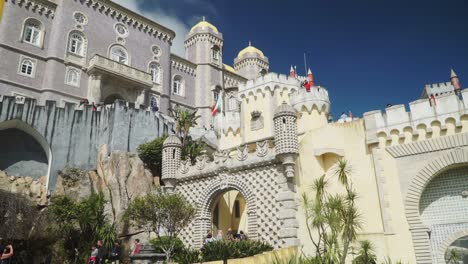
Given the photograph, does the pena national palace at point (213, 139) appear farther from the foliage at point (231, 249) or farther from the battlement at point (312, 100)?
the foliage at point (231, 249)

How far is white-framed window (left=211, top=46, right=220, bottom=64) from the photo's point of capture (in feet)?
148

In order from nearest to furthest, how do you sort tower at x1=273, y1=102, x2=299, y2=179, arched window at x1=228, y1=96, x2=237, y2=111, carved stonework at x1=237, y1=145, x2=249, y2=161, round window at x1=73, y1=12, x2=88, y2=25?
tower at x1=273, y1=102, x2=299, y2=179, carved stonework at x1=237, y1=145, x2=249, y2=161, round window at x1=73, y1=12, x2=88, y2=25, arched window at x1=228, y1=96, x2=237, y2=111

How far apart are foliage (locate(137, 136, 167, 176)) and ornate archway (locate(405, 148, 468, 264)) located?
49.9 feet

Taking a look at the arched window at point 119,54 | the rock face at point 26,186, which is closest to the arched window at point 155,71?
the arched window at point 119,54

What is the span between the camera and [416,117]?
1738cm

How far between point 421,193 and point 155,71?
29.0 metres

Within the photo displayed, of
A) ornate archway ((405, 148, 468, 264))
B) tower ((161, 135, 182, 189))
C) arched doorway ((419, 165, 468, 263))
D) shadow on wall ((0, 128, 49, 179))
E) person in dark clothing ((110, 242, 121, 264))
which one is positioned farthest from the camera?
shadow on wall ((0, 128, 49, 179))

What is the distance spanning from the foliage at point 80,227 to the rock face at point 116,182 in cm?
208

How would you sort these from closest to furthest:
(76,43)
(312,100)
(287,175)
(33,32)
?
(287,175) → (312,100) → (33,32) → (76,43)

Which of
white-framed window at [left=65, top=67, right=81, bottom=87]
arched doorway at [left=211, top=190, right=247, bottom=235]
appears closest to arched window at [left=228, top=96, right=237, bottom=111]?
white-framed window at [left=65, top=67, right=81, bottom=87]

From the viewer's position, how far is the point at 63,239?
18984 mm

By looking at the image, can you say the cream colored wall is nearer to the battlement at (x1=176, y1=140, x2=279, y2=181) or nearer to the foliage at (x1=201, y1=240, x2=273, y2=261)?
the battlement at (x1=176, y1=140, x2=279, y2=181)

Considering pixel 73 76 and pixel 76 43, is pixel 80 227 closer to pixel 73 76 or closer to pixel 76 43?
pixel 73 76

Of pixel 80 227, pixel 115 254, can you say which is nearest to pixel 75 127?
pixel 80 227
